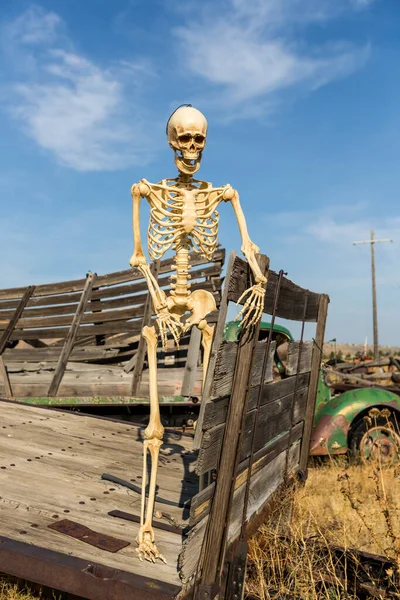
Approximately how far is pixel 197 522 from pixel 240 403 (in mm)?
701

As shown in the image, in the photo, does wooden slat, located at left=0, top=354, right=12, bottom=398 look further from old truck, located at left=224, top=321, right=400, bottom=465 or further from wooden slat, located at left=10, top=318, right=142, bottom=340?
old truck, located at left=224, top=321, right=400, bottom=465

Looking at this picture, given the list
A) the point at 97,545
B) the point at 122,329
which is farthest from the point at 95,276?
the point at 97,545

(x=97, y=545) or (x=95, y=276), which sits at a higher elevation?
(x=95, y=276)

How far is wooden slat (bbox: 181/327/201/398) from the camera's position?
289 inches

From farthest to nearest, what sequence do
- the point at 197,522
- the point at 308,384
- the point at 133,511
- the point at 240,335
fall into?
1. the point at 308,384
2. the point at 133,511
3. the point at 240,335
4. the point at 197,522

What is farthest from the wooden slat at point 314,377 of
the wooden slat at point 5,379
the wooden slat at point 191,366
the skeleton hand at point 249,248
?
the wooden slat at point 5,379

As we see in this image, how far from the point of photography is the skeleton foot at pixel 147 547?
308 centimetres

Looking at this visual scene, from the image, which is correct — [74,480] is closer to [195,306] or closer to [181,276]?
[195,306]

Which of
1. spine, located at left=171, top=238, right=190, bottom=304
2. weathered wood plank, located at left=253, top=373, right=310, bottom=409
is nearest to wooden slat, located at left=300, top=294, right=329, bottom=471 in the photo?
weathered wood plank, located at left=253, top=373, right=310, bottom=409

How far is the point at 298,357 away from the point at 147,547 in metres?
2.48

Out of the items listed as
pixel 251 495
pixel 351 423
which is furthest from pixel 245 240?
pixel 351 423

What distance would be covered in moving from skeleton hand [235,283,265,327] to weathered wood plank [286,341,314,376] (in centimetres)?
187

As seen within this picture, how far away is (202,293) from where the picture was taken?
365cm

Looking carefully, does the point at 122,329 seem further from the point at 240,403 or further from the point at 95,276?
the point at 240,403
